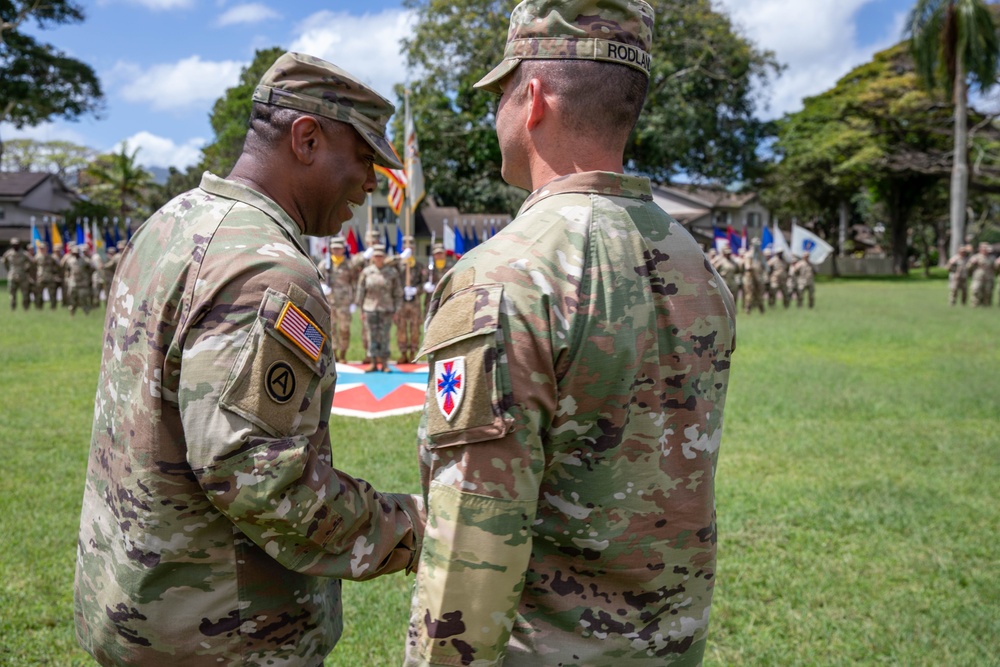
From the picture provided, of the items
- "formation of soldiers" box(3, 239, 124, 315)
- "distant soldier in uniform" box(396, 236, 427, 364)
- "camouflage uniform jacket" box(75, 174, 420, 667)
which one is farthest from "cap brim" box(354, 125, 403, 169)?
"formation of soldiers" box(3, 239, 124, 315)

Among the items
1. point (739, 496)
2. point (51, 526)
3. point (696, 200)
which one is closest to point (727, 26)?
point (696, 200)

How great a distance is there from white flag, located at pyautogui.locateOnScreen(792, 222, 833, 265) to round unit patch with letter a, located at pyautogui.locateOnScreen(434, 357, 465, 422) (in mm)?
22974

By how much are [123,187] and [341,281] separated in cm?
4132

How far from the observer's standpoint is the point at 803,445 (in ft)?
23.7

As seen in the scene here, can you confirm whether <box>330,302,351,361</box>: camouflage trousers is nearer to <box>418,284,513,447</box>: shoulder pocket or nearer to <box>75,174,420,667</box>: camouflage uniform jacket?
<box>75,174,420,667</box>: camouflage uniform jacket

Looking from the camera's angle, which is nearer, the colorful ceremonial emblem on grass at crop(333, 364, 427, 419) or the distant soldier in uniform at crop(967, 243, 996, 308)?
the colorful ceremonial emblem on grass at crop(333, 364, 427, 419)

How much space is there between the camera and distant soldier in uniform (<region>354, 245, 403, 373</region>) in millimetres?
11484

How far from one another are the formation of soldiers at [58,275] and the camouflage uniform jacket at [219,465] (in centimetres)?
1981

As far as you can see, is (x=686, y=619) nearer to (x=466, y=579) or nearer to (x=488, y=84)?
(x=466, y=579)

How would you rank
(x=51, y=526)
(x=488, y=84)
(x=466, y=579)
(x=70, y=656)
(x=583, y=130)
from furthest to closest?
1. (x=51, y=526)
2. (x=70, y=656)
3. (x=488, y=84)
4. (x=583, y=130)
5. (x=466, y=579)

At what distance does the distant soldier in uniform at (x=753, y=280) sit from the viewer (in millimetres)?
21281

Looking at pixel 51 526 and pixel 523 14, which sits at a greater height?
pixel 523 14

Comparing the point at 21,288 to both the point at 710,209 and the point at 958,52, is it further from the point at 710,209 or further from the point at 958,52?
the point at 710,209

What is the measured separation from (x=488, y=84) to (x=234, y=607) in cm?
128
